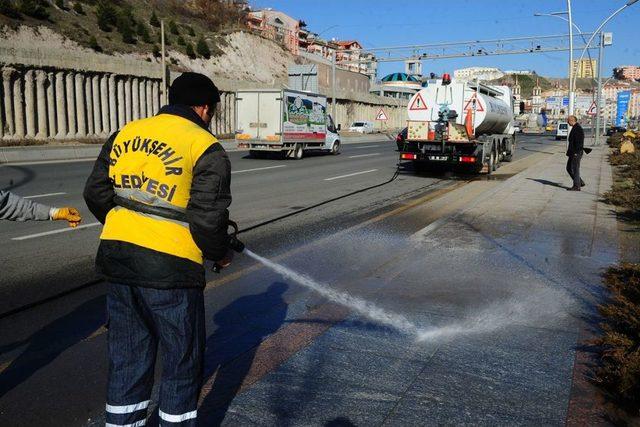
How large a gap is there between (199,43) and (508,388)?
2273 inches

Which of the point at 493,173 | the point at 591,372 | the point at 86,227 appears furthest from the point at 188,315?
the point at 493,173

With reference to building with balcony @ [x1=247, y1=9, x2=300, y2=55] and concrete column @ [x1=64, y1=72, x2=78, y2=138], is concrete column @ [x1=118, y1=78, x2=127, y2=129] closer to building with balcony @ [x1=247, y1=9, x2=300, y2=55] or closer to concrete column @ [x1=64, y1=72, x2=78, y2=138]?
concrete column @ [x1=64, y1=72, x2=78, y2=138]

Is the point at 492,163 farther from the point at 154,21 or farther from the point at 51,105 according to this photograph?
the point at 154,21

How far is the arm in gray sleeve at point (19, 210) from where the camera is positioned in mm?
3275

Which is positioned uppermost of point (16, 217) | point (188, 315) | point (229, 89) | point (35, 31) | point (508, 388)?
point (35, 31)

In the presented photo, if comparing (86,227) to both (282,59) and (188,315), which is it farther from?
(282,59)

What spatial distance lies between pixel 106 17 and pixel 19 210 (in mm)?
51510

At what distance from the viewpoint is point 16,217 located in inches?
130

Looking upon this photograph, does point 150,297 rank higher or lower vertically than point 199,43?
lower

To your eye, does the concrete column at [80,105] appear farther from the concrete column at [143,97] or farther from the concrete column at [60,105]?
the concrete column at [143,97]

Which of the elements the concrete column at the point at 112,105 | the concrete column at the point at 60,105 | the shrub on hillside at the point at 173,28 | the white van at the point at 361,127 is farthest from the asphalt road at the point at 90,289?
the white van at the point at 361,127

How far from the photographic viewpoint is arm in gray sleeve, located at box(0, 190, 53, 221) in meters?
3.28

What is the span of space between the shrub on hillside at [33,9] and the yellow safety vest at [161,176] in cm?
4665

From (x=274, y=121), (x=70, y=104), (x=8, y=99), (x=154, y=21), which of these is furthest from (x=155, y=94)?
(x=154, y=21)
